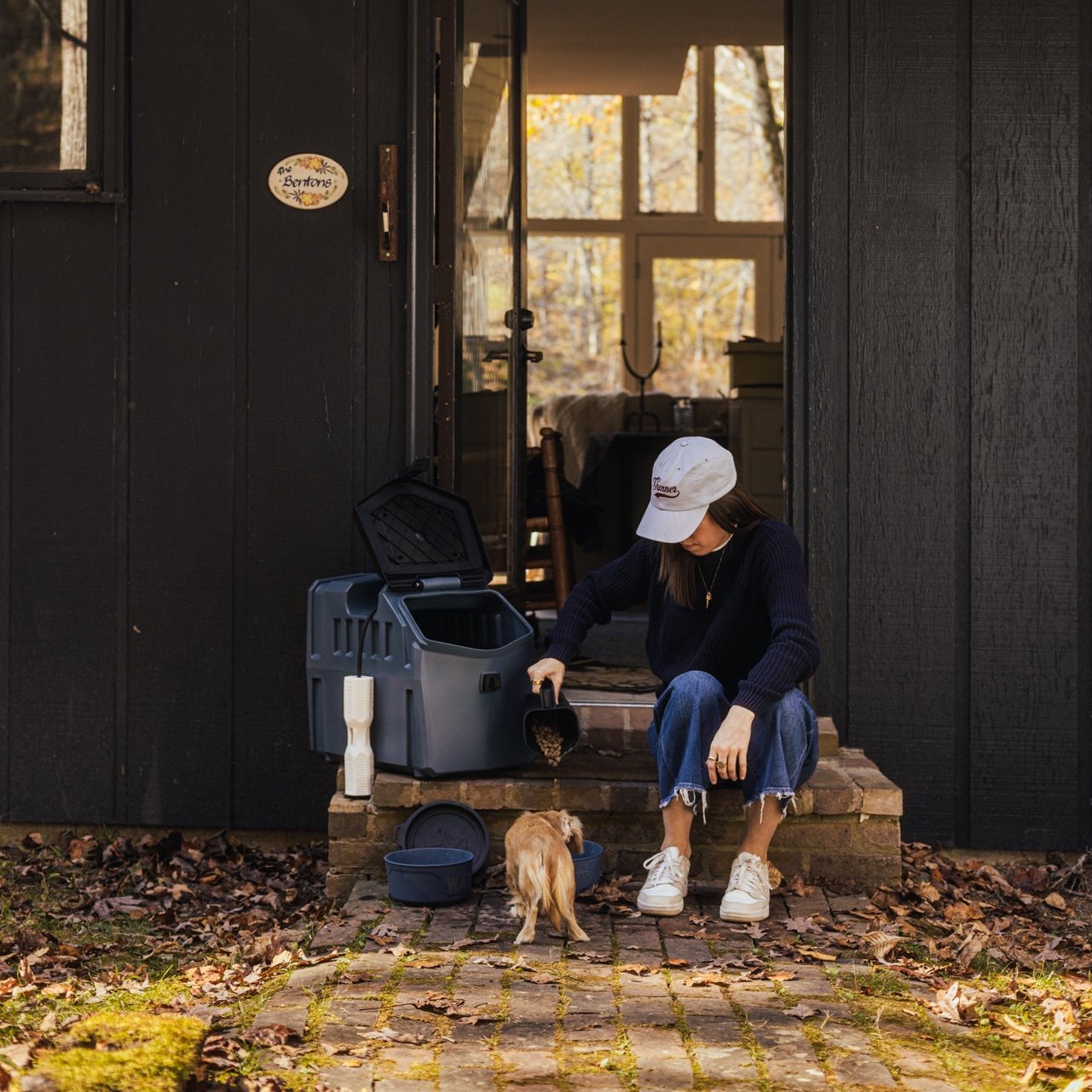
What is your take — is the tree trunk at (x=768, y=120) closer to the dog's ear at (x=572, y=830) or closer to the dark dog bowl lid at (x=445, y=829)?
the dark dog bowl lid at (x=445, y=829)

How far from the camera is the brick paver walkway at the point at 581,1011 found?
2.60 metres

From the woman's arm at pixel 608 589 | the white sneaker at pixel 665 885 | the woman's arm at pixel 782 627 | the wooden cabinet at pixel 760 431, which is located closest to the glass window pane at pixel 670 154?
the wooden cabinet at pixel 760 431

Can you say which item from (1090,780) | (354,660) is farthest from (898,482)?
(354,660)

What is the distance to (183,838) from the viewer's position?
4.77m

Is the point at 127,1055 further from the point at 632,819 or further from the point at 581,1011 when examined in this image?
the point at 632,819

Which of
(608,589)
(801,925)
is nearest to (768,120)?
(608,589)

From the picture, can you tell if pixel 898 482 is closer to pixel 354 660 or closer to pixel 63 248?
pixel 354 660

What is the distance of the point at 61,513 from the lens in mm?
4738

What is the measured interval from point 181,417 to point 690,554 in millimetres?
1819

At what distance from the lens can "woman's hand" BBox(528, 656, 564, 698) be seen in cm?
372

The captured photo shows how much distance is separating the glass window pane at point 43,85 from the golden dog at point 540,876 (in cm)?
266

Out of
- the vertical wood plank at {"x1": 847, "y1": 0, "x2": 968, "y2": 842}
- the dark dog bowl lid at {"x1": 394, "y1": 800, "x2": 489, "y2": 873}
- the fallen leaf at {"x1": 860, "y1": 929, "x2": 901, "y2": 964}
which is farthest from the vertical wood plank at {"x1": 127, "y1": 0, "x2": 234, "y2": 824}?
the fallen leaf at {"x1": 860, "y1": 929, "x2": 901, "y2": 964}

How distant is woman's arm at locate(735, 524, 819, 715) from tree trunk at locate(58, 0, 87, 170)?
2.52m

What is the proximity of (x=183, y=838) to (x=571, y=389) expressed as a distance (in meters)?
11.7
